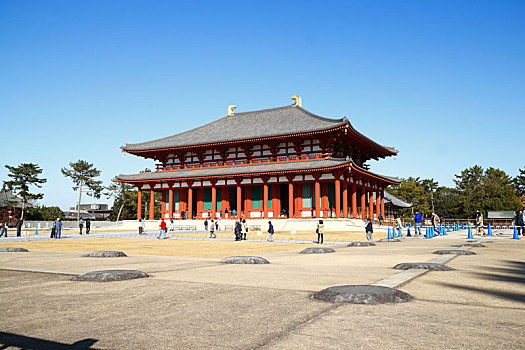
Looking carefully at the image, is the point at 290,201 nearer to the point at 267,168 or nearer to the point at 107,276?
the point at 267,168

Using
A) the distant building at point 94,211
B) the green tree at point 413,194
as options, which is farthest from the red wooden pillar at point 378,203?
the distant building at point 94,211

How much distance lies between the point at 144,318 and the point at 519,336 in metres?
3.51

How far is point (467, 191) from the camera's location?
70.6m

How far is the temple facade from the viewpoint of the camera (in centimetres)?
3588

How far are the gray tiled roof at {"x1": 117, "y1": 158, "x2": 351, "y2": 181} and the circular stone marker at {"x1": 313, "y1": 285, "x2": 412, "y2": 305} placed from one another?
27753 mm

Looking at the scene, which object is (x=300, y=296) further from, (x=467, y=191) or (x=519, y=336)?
(x=467, y=191)

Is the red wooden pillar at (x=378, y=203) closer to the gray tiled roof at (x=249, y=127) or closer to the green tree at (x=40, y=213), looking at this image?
the gray tiled roof at (x=249, y=127)

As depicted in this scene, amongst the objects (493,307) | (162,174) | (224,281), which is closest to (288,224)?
(162,174)

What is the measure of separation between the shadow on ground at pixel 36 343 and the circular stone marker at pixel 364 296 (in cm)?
281

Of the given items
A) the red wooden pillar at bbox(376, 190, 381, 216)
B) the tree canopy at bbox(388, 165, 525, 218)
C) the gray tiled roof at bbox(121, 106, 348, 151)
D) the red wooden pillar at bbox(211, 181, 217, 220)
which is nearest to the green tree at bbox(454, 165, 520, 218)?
the tree canopy at bbox(388, 165, 525, 218)

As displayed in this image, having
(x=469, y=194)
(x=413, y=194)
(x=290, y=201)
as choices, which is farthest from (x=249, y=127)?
(x=469, y=194)

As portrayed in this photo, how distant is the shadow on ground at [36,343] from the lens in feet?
10.8

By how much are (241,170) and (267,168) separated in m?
2.76

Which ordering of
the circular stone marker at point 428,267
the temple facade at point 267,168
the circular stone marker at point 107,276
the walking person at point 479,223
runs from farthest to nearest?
the temple facade at point 267,168, the walking person at point 479,223, the circular stone marker at point 428,267, the circular stone marker at point 107,276
